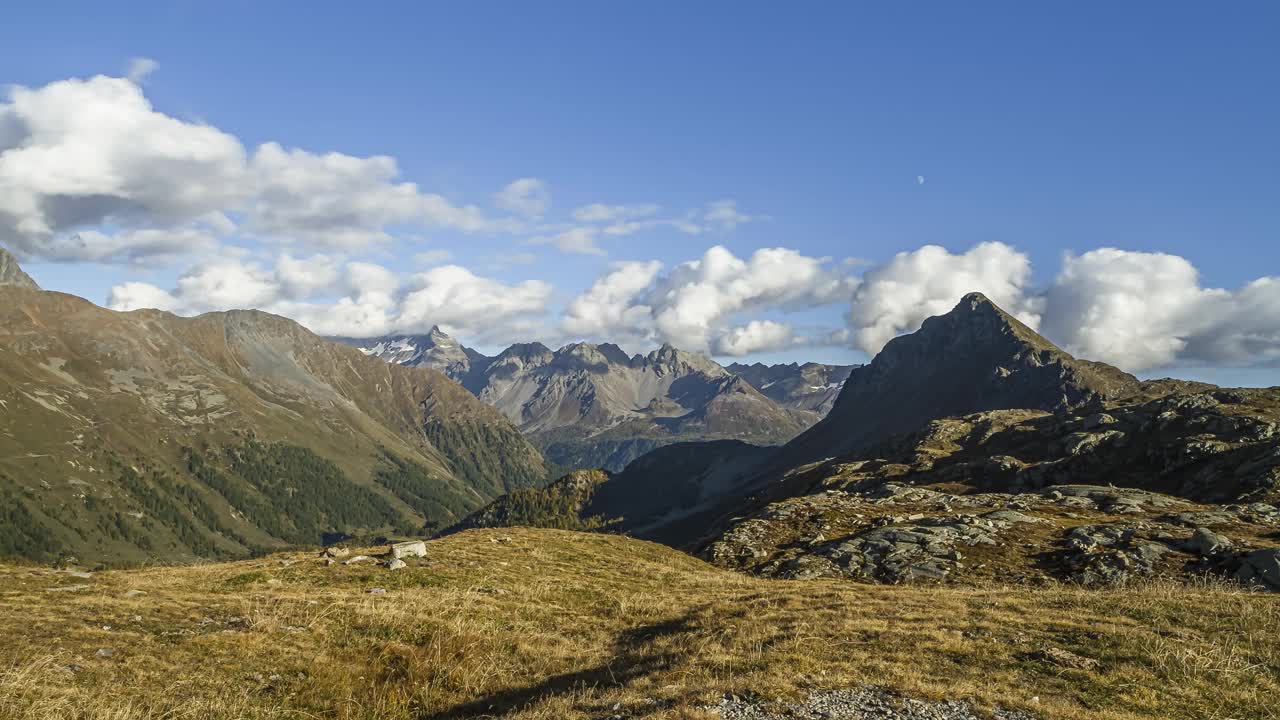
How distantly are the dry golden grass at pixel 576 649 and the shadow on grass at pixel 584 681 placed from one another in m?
0.10

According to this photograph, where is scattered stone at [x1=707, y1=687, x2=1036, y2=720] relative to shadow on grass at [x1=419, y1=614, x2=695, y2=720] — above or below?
above

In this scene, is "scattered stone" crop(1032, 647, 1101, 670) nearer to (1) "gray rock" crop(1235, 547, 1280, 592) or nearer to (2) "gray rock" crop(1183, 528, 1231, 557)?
(1) "gray rock" crop(1235, 547, 1280, 592)

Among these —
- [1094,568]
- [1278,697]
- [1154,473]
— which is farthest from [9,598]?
[1154,473]

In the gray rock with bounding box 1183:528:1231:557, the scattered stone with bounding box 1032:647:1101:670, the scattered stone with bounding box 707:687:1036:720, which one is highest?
the gray rock with bounding box 1183:528:1231:557

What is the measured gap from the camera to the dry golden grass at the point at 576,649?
16141 millimetres

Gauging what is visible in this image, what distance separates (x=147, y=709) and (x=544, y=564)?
25.0 meters

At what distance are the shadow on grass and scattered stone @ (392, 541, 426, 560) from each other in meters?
18.2

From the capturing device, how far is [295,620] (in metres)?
23.6

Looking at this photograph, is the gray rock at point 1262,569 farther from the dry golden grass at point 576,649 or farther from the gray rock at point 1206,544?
the dry golden grass at point 576,649

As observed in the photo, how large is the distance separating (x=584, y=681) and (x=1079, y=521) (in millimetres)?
57066

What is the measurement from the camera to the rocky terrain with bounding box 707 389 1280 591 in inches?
1688

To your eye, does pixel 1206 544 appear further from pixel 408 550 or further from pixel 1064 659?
pixel 408 550

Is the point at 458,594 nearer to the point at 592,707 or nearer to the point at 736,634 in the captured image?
the point at 736,634

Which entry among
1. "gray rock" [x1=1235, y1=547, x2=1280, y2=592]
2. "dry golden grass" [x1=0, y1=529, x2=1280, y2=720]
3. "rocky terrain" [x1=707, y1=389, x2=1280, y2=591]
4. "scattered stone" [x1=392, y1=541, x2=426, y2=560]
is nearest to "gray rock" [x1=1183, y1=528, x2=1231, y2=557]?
"rocky terrain" [x1=707, y1=389, x2=1280, y2=591]
